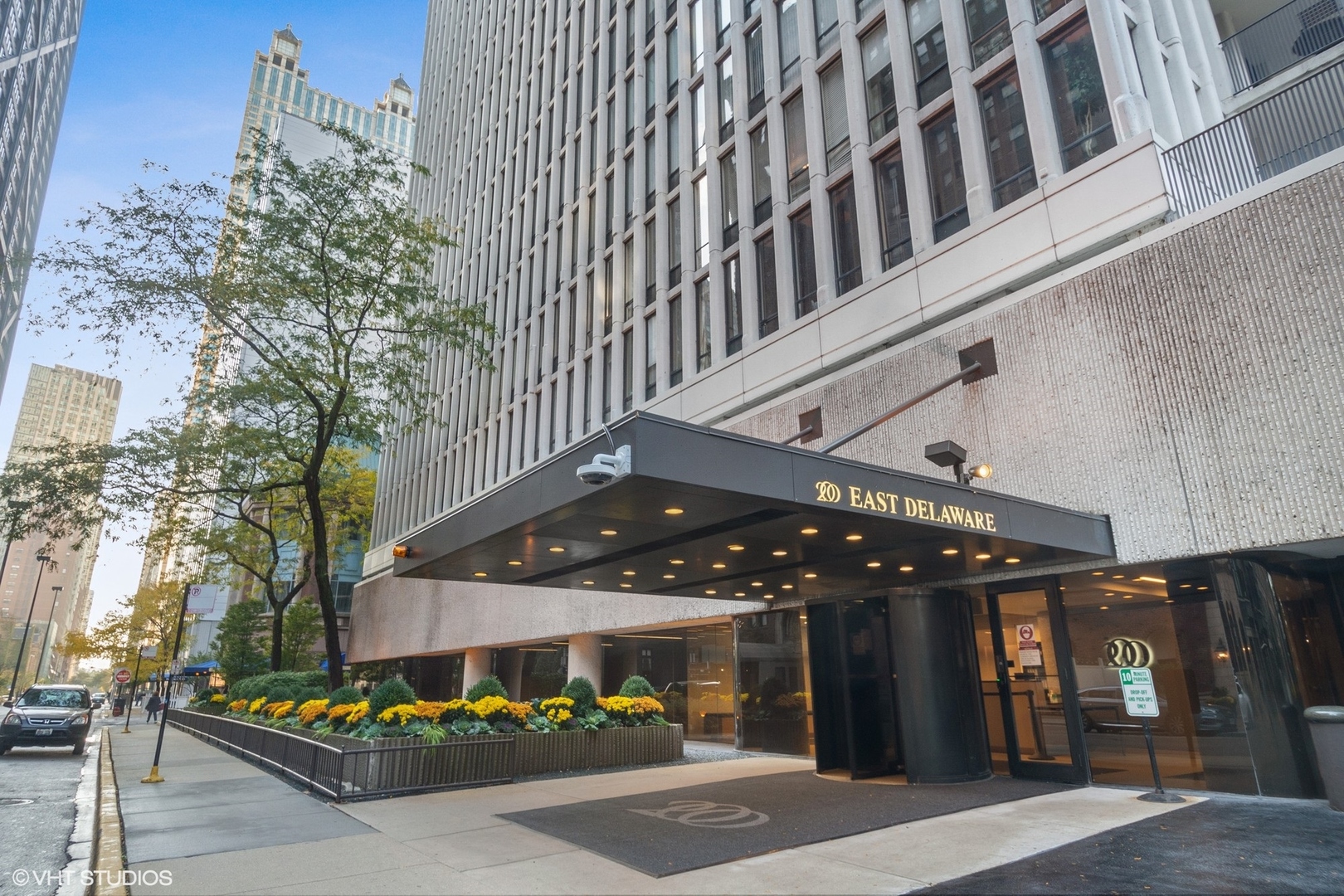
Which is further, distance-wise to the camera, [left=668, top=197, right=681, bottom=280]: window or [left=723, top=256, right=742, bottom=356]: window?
[left=668, top=197, right=681, bottom=280]: window

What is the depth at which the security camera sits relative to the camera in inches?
260

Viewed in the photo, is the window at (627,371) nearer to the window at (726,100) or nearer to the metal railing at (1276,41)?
the window at (726,100)

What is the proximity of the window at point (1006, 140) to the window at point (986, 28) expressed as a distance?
26.5 inches

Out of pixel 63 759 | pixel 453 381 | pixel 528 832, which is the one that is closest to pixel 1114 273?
pixel 528 832

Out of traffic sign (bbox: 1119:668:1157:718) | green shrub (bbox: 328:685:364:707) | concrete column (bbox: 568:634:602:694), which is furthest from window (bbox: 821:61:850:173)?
concrete column (bbox: 568:634:602:694)

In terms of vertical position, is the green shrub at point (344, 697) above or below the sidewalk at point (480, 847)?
above

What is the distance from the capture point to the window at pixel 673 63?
23.7 metres

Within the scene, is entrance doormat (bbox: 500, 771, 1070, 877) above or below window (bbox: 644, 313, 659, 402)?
below

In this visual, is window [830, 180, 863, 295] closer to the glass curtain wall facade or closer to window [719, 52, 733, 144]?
the glass curtain wall facade

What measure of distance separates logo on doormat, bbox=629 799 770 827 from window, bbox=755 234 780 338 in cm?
1114

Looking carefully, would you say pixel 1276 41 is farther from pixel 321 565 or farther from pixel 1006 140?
pixel 321 565

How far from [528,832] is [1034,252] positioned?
1139cm

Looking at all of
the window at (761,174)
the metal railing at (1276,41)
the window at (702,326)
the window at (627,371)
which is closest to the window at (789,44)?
the window at (761,174)

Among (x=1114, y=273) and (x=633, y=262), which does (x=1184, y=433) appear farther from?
(x=633, y=262)
